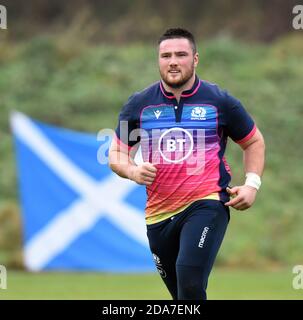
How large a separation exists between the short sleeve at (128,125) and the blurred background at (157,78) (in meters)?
6.99

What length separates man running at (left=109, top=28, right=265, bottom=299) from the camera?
651cm

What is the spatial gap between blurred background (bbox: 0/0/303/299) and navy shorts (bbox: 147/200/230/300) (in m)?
6.90

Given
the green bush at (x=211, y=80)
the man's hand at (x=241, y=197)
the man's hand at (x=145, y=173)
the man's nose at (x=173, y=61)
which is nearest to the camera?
the man's hand at (x=145, y=173)

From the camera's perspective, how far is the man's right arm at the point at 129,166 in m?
6.30

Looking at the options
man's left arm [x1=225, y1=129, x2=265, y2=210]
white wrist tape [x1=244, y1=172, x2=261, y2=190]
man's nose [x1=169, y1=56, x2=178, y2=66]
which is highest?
man's nose [x1=169, y1=56, x2=178, y2=66]

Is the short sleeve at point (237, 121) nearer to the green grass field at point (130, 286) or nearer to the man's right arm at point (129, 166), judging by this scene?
the man's right arm at point (129, 166)

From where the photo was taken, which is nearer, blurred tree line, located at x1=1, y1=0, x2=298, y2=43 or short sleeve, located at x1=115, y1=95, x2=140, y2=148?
short sleeve, located at x1=115, y1=95, x2=140, y2=148

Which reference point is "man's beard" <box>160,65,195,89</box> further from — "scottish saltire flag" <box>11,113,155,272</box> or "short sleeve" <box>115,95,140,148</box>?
"scottish saltire flag" <box>11,113,155,272</box>

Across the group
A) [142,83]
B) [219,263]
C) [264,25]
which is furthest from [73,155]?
[264,25]

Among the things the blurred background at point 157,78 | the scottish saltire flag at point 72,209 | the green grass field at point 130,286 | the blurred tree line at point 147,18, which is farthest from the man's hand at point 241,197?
the blurred tree line at point 147,18

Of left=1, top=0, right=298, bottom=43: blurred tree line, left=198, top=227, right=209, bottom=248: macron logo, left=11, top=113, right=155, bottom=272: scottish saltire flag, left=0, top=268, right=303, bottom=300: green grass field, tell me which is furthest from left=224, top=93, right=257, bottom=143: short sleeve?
left=1, top=0, right=298, bottom=43: blurred tree line

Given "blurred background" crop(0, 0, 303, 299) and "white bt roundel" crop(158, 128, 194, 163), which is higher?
"blurred background" crop(0, 0, 303, 299)

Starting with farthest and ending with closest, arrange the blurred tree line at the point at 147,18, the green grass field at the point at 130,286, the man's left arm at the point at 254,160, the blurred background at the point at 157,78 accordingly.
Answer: the blurred tree line at the point at 147,18, the blurred background at the point at 157,78, the green grass field at the point at 130,286, the man's left arm at the point at 254,160
